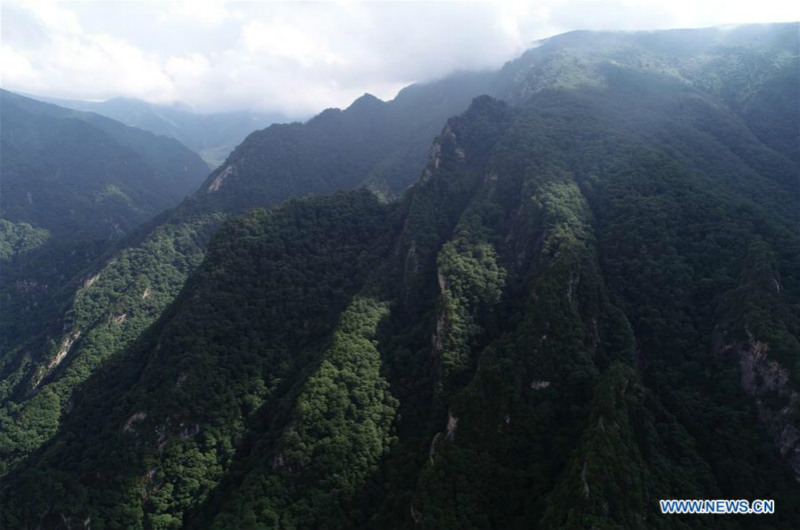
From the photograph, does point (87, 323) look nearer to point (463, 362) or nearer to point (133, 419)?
point (133, 419)

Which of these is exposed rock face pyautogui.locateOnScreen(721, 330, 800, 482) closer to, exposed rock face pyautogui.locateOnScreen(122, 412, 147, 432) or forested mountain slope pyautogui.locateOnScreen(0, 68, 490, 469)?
exposed rock face pyautogui.locateOnScreen(122, 412, 147, 432)

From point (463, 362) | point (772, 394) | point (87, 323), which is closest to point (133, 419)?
point (463, 362)

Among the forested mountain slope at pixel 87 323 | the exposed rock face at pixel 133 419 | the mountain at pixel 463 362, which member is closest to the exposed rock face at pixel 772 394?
the mountain at pixel 463 362

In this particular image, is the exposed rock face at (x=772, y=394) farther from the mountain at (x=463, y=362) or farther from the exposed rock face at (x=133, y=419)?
the exposed rock face at (x=133, y=419)

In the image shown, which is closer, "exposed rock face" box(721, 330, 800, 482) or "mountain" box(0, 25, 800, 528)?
"exposed rock face" box(721, 330, 800, 482)

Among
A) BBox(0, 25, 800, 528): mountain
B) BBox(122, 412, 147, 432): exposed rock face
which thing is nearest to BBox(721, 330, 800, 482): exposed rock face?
BBox(0, 25, 800, 528): mountain
